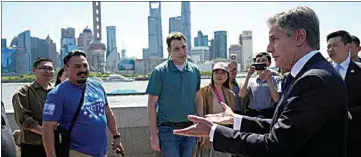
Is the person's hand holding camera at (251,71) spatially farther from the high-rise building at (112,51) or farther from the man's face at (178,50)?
the high-rise building at (112,51)

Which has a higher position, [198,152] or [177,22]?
[177,22]

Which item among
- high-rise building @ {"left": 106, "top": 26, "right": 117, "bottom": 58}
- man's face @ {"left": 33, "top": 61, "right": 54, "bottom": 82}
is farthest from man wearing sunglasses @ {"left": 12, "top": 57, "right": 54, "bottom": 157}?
high-rise building @ {"left": 106, "top": 26, "right": 117, "bottom": 58}

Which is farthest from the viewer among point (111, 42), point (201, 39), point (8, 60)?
point (111, 42)

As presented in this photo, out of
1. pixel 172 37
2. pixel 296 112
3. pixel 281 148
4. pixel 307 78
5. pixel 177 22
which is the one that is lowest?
pixel 281 148

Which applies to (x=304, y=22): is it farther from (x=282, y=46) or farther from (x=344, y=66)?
(x=344, y=66)

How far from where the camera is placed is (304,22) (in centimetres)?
169

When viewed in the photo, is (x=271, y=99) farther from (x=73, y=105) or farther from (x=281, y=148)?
(x=281, y=148)

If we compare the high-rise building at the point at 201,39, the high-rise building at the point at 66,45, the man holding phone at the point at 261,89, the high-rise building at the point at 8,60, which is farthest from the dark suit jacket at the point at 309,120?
the high-rise building at the point at 201,39

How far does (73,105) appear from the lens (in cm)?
323

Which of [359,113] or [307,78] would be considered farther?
[359,113]

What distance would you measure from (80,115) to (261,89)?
7.47 ft

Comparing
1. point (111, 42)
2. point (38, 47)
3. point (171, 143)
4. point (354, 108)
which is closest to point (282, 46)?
point (354, 108)

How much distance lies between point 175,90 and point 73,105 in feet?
3.61

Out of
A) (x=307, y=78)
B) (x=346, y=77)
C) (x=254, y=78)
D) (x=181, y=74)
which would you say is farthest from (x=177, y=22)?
(x=307, y=78)
